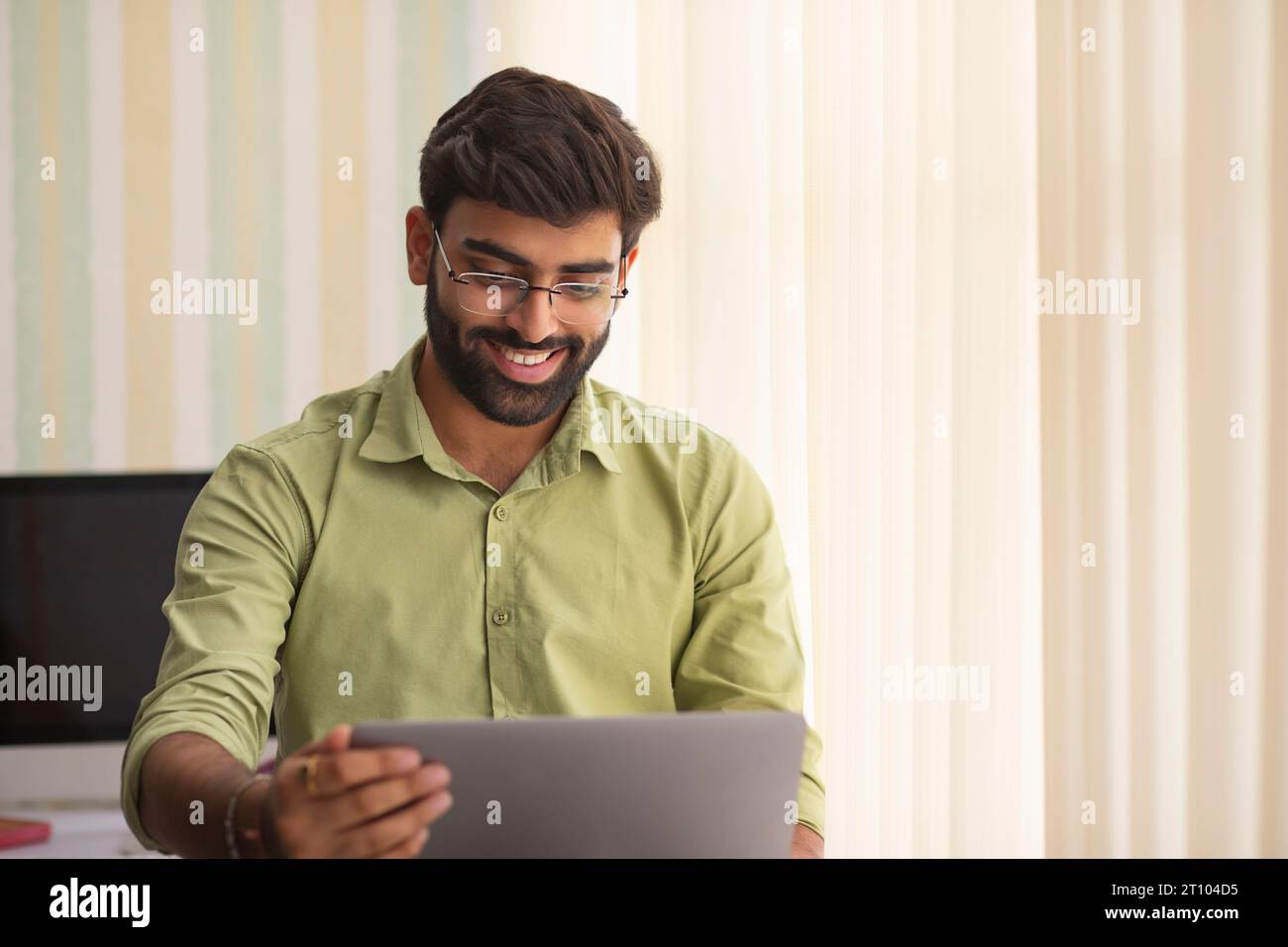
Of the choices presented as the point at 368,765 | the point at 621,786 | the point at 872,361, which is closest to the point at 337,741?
the point at 368,765

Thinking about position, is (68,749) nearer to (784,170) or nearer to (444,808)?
(444,808)

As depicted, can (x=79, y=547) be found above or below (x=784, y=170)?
below

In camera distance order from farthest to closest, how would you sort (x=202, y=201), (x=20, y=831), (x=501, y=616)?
(x=202, y=201) < (x=20, y=831) < (x=501, y=616)

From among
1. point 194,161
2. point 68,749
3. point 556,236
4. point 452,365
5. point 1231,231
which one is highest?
point 194,161

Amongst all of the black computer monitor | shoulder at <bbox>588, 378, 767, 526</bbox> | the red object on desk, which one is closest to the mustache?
shoulder at <bbox>588, 378, 767, 526</bbox>

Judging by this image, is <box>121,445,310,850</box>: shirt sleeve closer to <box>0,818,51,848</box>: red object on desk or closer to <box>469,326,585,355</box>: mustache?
<box>469,326,585,355</box>: mustache

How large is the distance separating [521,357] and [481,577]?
9.9 inches

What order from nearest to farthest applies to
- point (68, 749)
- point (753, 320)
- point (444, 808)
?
point (444, 808)
point (68, 749)
point (753, 320)

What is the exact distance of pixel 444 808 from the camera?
2.57ft

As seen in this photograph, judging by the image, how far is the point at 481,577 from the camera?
1.29 metres

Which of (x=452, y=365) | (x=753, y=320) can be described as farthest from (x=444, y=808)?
(x=753, y=320)

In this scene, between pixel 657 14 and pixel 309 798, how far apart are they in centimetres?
199

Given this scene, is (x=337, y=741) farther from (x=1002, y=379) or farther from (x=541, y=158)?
(x=1002, y=379)

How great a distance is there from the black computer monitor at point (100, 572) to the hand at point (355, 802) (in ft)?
3.89
